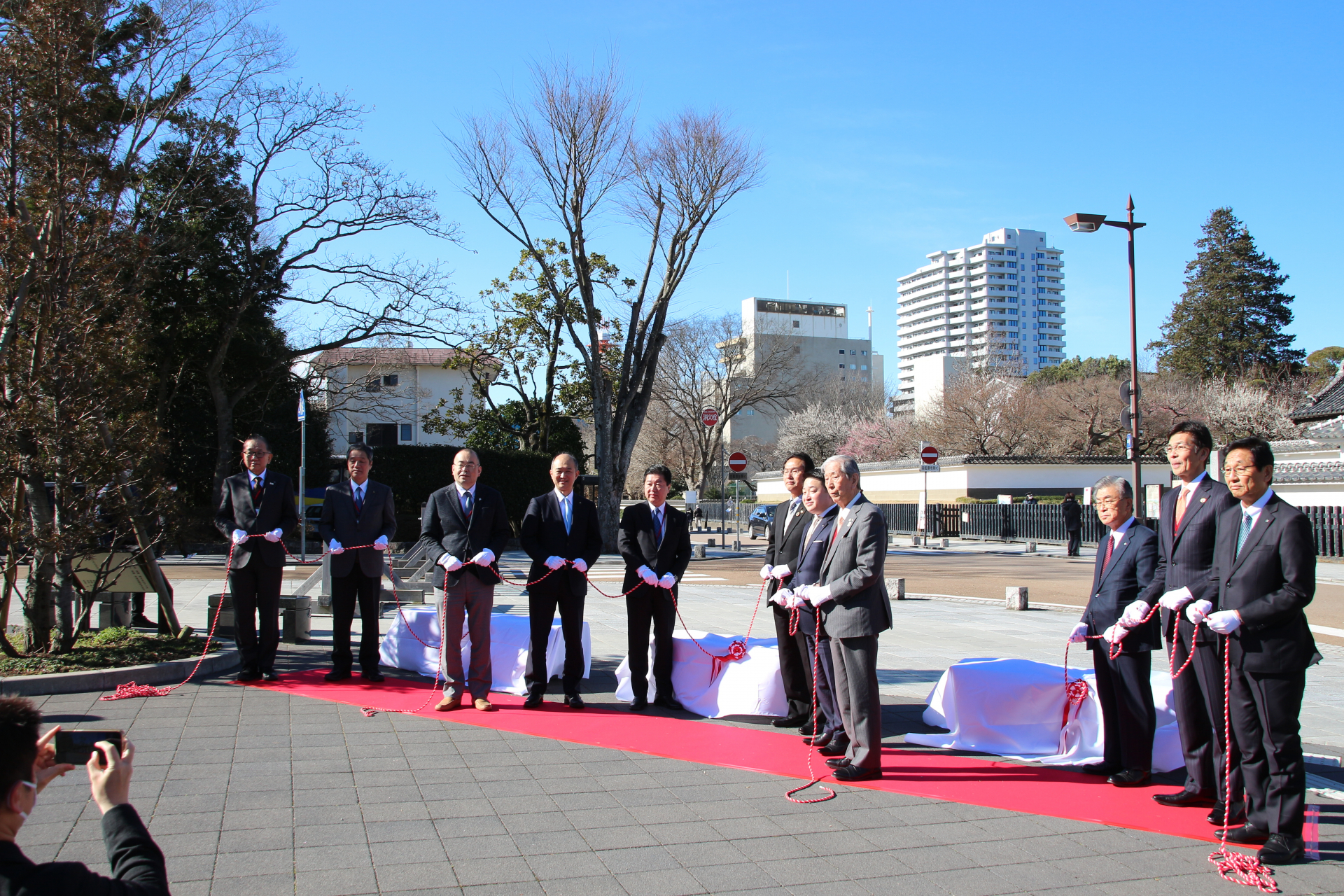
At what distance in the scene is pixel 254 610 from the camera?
743 centimetres

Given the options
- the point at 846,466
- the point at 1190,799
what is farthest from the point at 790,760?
the point at 1190,799

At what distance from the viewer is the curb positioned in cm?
652

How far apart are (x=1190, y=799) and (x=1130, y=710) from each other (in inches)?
20.2

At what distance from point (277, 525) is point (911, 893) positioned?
593 cm

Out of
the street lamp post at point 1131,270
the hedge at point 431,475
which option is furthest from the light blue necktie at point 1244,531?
the hedge at point 431,475

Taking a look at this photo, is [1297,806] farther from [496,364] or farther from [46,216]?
[496,364]

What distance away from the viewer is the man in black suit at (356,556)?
7.31m

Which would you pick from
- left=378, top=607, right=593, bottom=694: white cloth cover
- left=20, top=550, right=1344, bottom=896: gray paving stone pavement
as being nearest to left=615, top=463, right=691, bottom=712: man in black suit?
left=378, top=607, right=593, bottom=694: white cloth cover

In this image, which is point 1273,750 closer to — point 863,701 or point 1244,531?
point 1244,531

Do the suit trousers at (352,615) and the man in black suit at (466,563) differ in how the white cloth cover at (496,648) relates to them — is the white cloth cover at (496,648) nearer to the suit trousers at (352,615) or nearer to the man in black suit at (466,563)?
the man in black suit at (466,563)

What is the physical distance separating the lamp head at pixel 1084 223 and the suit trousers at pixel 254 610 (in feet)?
58.4

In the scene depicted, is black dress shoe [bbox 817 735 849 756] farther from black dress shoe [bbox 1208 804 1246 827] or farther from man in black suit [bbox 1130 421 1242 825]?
black dress shoe [bbox 1208 804 1246 827]

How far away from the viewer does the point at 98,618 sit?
30.9 ft

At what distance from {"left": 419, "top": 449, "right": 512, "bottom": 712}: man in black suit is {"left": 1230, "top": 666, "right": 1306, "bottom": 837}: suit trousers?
14.8 ft
